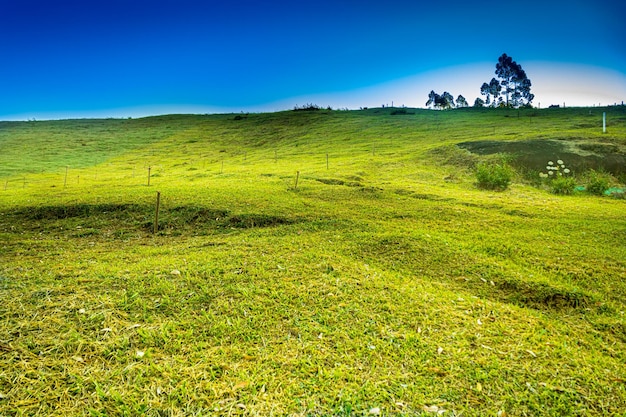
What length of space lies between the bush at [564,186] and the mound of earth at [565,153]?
9.99 ft

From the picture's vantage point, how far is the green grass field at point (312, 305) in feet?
15.1

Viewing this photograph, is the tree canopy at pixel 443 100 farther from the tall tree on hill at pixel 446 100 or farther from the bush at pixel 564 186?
the bush at pixel 564 186

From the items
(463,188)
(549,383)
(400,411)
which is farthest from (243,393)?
(463,188)

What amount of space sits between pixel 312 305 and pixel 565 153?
83.5 feet

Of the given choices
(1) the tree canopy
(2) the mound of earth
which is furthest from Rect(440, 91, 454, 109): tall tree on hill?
(2) the mound of earth

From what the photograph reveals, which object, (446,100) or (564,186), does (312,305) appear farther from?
(446,100)

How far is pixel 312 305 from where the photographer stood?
22.4 feet

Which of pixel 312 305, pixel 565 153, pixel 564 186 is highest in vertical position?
pixel 565 153

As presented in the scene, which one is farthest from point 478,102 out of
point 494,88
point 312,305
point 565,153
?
point 312,305

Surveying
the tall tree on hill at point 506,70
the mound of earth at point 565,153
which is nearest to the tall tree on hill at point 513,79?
the tall tree on hill at point 506,70

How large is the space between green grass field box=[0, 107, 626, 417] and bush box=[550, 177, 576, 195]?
6.95ft

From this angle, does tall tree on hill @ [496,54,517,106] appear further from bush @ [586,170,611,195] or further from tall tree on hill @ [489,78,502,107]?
bush @ [586,170,611,195]

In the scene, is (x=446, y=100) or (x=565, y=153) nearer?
(x=565, y=153)

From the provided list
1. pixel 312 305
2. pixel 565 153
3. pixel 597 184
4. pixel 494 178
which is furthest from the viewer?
pixel 565 153
